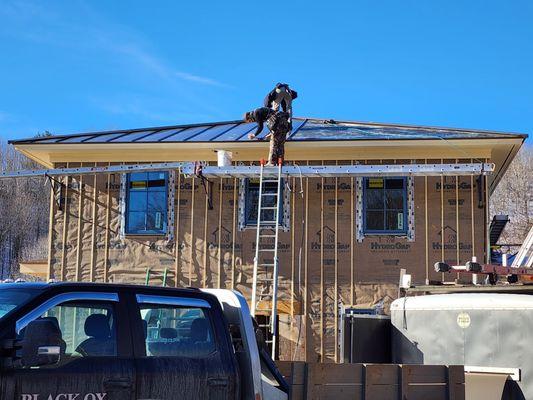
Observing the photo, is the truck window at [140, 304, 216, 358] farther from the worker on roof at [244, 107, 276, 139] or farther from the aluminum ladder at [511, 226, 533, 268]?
the worker on roof at [244, 107, 276, 139]

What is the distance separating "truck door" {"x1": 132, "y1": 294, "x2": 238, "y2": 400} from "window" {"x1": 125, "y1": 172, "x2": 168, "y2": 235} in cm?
1075

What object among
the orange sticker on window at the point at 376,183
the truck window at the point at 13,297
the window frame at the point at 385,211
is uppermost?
the orange sticker on window at the point at 376,183

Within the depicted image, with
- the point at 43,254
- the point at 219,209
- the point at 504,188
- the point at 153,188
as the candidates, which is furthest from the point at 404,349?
the point at 504,188

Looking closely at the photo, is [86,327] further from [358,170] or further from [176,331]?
[358,170]

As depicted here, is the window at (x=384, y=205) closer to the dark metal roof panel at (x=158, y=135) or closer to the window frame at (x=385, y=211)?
the window frame at (x=385, y=211)

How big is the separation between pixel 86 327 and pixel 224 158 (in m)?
10.3

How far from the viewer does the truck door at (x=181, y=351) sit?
187 inches

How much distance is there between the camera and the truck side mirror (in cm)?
407

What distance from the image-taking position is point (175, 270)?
1571cm

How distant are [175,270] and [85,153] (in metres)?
3.39

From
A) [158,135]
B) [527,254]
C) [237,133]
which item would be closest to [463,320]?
[527,254]

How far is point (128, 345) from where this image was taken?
4723 mm

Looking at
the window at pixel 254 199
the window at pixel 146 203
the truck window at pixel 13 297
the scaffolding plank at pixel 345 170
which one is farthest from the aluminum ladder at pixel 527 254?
the truck window at pixel 13 297

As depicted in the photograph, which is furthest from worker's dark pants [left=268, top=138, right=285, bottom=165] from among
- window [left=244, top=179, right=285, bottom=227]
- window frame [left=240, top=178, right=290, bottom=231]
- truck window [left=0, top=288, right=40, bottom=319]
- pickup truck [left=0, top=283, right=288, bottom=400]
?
truck window [left=0, top=288, right=40, bottom=319]
